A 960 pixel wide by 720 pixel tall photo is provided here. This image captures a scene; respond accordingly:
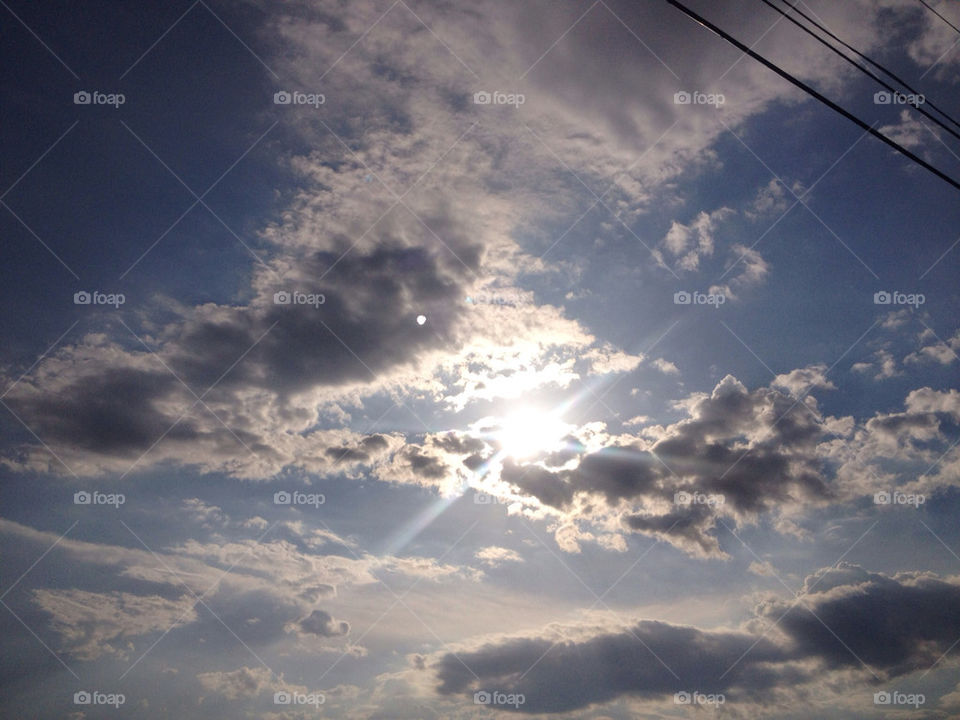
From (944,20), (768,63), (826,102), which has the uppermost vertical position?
(944,20)

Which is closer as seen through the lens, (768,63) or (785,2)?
(768,63)

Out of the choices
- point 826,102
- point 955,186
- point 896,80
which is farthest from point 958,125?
point 826,102

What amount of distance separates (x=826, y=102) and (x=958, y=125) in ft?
18.3

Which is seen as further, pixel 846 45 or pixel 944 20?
pixel 944 20

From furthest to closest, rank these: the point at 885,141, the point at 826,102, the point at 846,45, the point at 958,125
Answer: the point at 958,125, the point at 846,45, the point at 885,141, the point at 826,102

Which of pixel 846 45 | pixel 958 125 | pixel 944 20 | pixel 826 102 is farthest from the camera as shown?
pixel 944 20

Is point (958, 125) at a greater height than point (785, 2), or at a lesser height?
lesser

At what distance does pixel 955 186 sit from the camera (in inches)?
481

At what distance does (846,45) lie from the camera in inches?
505

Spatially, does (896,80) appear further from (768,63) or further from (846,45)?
(768,63)

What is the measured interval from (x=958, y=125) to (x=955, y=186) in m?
2.81

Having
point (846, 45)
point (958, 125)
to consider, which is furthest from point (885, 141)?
point (958, 125)

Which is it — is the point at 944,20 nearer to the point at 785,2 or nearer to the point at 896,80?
the point at 896,80

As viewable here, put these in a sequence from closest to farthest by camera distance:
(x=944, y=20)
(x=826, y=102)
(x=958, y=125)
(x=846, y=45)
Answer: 1. (x=826, y=102)
2. (x=846, y=45)
3. (x=958, y=125)
4. (x=944, y=20)
